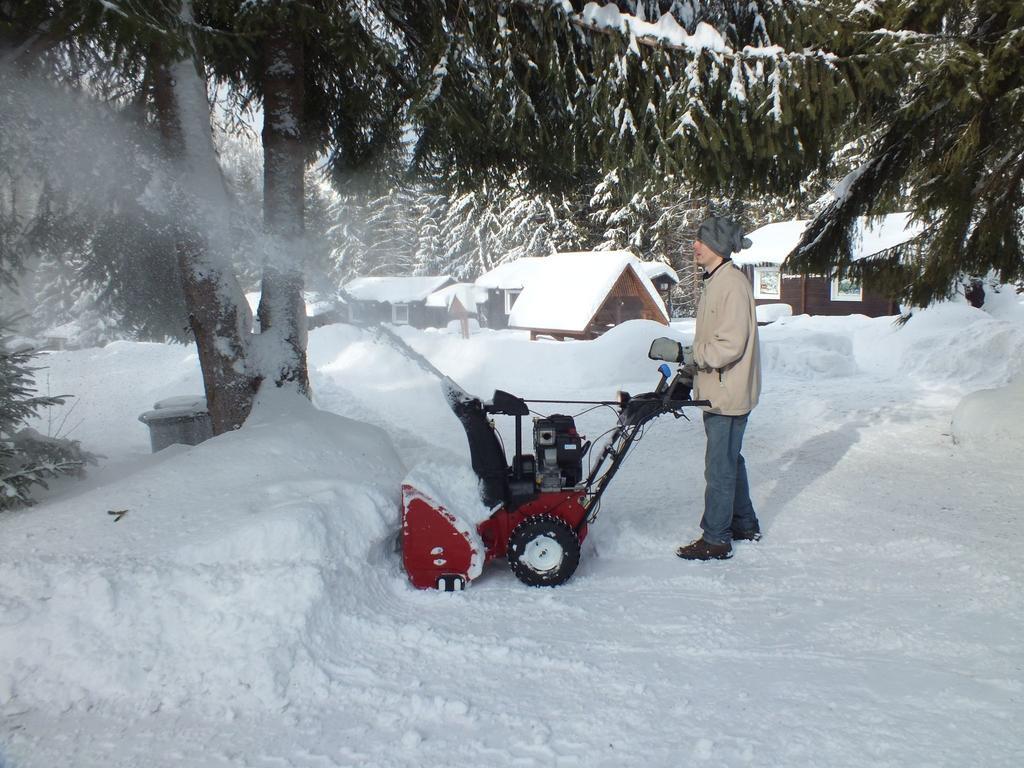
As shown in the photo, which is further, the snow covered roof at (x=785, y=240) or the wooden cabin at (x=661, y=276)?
the wooden cabin at (x=661, y=276)

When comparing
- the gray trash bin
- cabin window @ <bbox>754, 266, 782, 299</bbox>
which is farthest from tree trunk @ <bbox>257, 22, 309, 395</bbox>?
cabin window @ <bbox>754, 266, 782, 299</bbox>

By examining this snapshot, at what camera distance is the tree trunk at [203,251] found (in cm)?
511

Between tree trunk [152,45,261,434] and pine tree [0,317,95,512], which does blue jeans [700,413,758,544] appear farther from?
pine tree [0,317,95,512]

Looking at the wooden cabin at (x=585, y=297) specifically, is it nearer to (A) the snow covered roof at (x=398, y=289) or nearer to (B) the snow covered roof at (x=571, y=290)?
(B) the snow covered roof at (x=571, y=290)

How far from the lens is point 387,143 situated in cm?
720

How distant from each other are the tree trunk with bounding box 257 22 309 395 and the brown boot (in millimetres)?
3183

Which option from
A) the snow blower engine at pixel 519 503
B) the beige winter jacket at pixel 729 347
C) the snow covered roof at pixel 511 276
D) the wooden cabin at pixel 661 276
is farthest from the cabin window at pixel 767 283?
the snow blower engine at pixel 519 503

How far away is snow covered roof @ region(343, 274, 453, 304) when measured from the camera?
36.0 meters

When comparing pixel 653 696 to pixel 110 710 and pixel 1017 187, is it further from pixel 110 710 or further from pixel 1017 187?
pixel 1017 187

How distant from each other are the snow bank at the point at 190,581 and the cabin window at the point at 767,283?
30103 mm

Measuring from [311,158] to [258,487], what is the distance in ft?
13.8

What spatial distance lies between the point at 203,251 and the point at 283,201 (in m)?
0.77

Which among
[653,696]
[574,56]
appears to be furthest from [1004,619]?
[574,56]

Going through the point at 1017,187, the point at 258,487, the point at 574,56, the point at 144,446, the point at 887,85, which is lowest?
the point at 144,446
